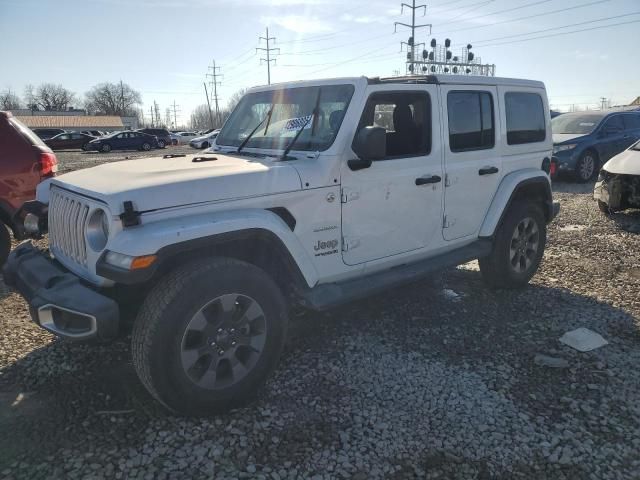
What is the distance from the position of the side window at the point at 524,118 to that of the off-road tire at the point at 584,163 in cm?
730

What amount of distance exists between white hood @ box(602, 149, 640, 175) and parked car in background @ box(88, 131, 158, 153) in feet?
100

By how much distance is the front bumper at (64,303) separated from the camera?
102 inches

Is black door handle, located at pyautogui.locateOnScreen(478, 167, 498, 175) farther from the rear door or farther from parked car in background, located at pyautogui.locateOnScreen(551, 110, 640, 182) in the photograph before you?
parked car in background, located at pyautogui.locateOnScreen(551, 110, 640, 182)

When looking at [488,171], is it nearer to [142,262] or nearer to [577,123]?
[142,262]

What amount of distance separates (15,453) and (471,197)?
12.6 feet

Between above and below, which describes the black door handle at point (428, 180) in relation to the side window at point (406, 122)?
below

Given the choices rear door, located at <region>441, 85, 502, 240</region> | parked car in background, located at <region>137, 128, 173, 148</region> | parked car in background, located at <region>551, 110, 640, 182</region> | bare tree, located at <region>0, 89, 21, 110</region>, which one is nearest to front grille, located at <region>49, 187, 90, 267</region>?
rear door, located at <region>441, 85, 502, 240</region>

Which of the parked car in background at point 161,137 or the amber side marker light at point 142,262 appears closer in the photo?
the amber side marker light at point 142,262

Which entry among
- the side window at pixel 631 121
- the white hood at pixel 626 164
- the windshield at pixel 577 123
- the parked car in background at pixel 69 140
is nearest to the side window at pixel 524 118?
the white hood at pixel 626 164

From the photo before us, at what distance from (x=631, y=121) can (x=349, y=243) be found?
1231 cm

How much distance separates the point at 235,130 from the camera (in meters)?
4.38

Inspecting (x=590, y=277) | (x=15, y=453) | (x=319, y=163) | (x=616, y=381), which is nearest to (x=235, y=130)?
(x=319, y=163)

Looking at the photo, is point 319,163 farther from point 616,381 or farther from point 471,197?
point 616,381

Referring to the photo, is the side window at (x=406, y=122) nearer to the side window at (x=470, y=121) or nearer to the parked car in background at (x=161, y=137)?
the side window at (x=470, y=121)
